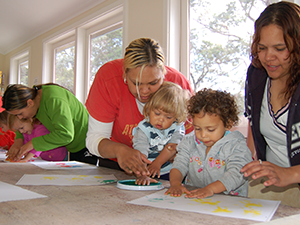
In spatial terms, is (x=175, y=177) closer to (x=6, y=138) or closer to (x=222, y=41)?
(x=222, y=41)

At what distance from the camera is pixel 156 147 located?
1.32m

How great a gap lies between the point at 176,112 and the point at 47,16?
3.55 meters

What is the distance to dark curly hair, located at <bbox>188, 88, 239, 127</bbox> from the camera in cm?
109

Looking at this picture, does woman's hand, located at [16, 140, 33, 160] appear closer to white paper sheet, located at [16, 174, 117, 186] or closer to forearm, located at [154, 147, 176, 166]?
white paper sheet, located at [16, 174, 117, 186]

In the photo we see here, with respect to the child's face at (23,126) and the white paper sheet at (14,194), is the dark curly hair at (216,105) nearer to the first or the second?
the white paper sheet at (14,194)

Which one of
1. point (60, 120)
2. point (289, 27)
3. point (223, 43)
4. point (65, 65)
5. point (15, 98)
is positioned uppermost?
point (65, 65)

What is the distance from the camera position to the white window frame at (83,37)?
10.1 feet

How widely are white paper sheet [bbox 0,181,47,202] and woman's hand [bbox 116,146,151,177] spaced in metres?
0.34

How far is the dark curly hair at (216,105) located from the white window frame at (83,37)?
2023 mm

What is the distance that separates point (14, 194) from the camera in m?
0.84

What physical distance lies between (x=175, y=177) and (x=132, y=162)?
0.17 meters

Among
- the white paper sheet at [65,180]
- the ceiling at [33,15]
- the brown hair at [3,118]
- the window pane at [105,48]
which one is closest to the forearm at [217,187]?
the white paper sheet at [65,180]

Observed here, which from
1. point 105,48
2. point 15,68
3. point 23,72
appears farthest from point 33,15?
point 15,68

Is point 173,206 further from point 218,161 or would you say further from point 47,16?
point 47,16
